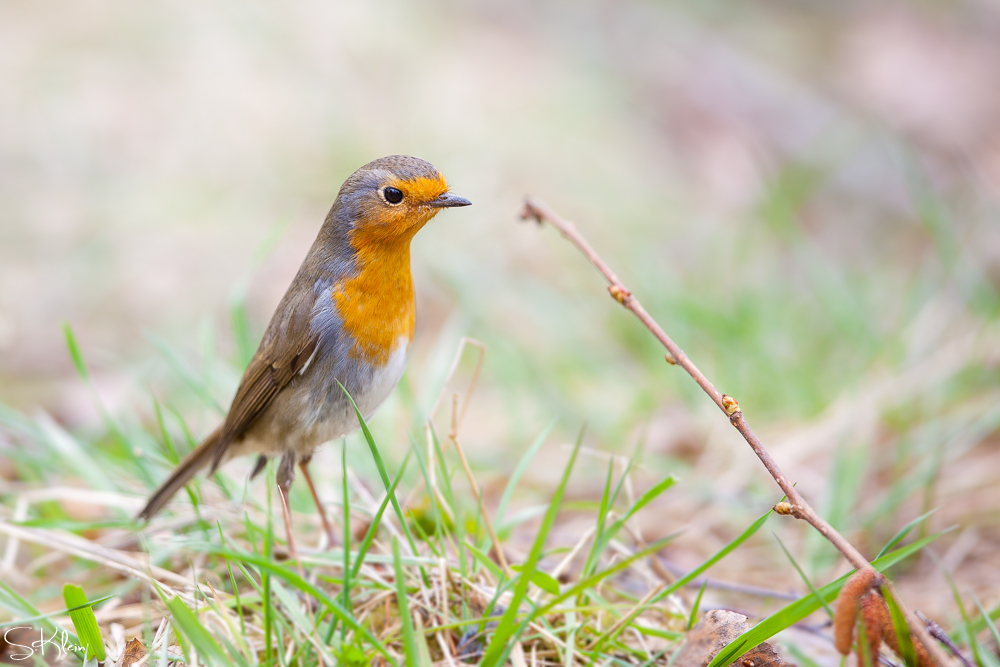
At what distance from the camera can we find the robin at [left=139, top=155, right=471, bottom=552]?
2.85m

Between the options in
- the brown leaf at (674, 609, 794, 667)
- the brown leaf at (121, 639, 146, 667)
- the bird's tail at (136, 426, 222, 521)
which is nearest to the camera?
the brown leaf at (674, 609, 794, 667)

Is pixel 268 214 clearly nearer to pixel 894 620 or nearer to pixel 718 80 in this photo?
pixel 718 80

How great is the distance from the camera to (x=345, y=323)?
2.84 meters

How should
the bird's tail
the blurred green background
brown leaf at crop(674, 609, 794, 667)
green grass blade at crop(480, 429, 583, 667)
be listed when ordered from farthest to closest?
the blurred green background → the bird's tail → brown leaf at crop(674, 609, 794, 667) → green grass blade at crop(480, 429, 583, 667)

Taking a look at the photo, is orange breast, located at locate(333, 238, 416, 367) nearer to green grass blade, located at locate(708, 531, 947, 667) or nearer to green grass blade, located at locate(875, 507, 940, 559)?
green grass blade, located at locate(708, 531, 947, 667)

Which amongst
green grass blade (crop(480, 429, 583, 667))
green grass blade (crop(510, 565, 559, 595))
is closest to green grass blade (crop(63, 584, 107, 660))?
green grass blade (crop(480, 429, 583, 667))

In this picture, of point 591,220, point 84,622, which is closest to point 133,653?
point 84,622

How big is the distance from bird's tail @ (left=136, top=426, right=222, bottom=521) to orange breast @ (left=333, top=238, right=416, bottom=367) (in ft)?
2.30

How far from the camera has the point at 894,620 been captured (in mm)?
1917

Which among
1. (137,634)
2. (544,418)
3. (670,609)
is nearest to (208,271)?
(544,418)

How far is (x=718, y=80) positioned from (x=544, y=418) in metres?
5.79

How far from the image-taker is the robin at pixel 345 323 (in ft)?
9.35

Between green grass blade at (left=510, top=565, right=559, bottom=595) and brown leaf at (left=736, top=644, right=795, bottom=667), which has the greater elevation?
green grass blade at (left=510, top=565, right=559, bottom=595)

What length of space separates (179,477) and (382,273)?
998 mm
